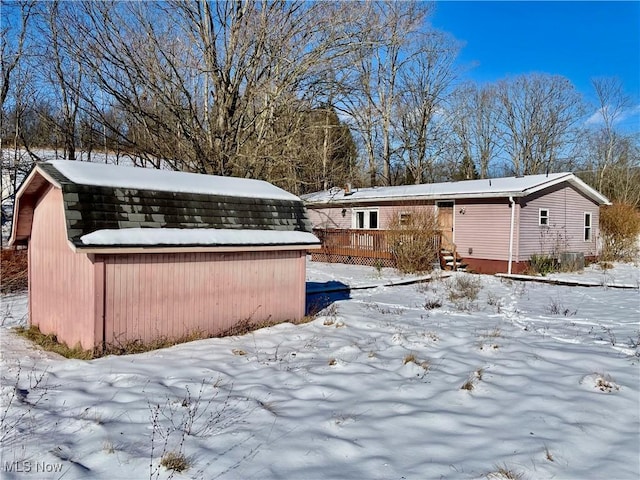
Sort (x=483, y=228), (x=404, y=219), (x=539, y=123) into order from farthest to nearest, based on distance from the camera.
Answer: (x=539, y=123) → (x=483, y=228) → (x=404, y=219)

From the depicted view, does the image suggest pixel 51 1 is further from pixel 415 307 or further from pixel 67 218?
pixel 415 307

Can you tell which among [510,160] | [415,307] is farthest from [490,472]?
[510,160]

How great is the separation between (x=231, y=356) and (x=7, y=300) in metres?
7.82

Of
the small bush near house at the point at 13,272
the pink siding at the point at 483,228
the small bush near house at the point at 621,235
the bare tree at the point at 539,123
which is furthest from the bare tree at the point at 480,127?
the small bush near house at the point at 13,272

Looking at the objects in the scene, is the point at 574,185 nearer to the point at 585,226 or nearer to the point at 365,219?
the point at 585,226

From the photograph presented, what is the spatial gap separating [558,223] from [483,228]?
368cm

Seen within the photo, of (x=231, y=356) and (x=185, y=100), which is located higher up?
(x=185, y=100)

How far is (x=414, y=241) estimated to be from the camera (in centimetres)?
1572

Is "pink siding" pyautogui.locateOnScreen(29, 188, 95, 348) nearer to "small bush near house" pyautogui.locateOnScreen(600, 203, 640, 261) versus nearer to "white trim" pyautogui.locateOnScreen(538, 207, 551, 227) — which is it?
"white trim" pyautogui.locateOnScreen(538, 207, 551, 227)

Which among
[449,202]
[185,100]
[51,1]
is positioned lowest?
[449,202]

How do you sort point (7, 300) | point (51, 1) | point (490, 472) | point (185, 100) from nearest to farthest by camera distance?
1. point (490, 472)
2. point (7, 300)
3. point (51, 1)
4. point (185, 100)

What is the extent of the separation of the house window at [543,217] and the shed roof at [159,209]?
12377mm

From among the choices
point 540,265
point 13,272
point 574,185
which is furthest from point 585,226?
point 13,272

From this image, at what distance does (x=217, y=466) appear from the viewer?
299cm
